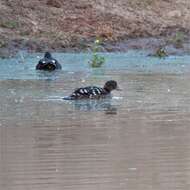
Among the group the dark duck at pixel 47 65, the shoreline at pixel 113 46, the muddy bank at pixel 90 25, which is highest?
the muddy bank at pixel 90 25

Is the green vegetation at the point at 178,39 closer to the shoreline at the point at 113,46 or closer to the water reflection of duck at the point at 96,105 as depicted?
the shoreline at the point at 113,46

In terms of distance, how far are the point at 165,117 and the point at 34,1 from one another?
1529 cm

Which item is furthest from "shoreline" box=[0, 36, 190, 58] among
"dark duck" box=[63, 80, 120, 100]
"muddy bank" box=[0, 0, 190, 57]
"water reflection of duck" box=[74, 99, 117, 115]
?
"water reflection of duck" box=[74, 99, 117, 115]

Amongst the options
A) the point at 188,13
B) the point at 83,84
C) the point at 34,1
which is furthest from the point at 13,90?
the point at 188,13

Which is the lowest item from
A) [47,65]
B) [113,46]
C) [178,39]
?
[47,65]

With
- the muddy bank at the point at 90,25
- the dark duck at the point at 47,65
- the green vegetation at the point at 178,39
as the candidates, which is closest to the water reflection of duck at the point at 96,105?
the dark duck at the point at 47,65

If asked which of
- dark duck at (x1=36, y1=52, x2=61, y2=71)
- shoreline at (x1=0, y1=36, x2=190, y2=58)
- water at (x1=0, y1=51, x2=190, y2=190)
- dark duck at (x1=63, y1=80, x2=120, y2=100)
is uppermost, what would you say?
shoreline at (x1=0, y1=36, x2=190, y2=58)

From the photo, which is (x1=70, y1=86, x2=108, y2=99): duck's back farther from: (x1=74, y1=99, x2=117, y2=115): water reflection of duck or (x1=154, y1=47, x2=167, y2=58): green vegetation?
(x1=154, y1=47, x2=167, y2=58): green vegetation

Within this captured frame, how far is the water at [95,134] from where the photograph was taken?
885 cm

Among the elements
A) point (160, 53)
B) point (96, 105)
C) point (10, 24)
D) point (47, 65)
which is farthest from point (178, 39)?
point (96, 105)

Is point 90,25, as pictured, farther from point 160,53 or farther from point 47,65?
point 47,65

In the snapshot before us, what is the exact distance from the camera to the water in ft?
29.0

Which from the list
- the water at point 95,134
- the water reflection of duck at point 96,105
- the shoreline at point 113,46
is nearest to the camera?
the water at point 95,134

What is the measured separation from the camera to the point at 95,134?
11.3m
